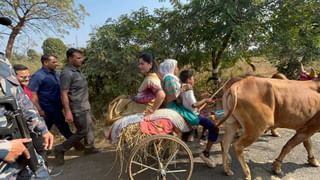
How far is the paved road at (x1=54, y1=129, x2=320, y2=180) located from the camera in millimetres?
3939

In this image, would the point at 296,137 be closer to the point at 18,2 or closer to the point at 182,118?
the point at 182,118

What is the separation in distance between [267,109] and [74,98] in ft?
9.10

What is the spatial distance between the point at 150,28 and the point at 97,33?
1208 millimetres

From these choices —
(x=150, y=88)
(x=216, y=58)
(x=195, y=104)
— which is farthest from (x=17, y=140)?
(x=216, y=58)

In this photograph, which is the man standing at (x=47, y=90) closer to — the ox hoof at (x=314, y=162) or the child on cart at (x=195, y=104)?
the child on cart at (x=195, y=104)

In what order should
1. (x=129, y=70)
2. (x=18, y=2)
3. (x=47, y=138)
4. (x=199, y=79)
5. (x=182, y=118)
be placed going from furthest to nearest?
(x=18, y=2) → (x=199, y=79) → (x=129, y=70) → (x=182, y=118) → (x=47, y=138)

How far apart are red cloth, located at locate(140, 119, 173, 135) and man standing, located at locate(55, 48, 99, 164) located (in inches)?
60.9

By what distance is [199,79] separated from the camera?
757cm

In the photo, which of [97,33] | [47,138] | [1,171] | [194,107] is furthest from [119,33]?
[1,171]

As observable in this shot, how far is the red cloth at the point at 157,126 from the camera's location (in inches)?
135

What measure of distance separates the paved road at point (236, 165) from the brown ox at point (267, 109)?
203mm

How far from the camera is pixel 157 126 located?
11.4ft

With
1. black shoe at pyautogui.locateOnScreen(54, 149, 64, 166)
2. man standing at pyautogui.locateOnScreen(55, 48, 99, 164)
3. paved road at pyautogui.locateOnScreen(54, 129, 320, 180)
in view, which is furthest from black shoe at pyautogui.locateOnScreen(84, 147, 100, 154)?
black shoe at pyautogui.locateOnScreen(54, 149, 64, 166)

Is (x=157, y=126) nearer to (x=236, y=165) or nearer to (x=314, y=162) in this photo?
(x=236, y=165)
